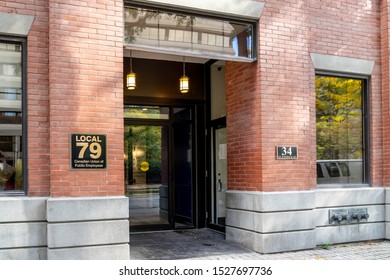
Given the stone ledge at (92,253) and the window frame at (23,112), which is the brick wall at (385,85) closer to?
the stone ledge at (92,253)

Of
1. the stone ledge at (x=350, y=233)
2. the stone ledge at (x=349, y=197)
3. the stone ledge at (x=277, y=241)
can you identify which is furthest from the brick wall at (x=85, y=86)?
the stone ledge at (x=350, y=233)

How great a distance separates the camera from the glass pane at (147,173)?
9.92 m

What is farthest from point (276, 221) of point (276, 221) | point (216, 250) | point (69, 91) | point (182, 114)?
point (69, 91)

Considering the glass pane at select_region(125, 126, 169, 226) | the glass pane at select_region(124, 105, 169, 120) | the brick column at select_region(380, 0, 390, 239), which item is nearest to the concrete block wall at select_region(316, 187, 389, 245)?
the brick column at select_region(380, 0, 390, 239)

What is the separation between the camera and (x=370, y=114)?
914cm

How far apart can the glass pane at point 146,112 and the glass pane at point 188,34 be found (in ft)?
9.56

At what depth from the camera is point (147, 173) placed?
10.1 metres

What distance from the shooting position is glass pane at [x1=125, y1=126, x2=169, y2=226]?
9.92m

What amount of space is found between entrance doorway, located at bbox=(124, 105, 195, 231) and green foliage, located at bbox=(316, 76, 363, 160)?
327 centimetres

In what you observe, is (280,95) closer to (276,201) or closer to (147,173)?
(276,201)

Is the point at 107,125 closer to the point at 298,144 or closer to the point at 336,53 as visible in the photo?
the point at 298,144

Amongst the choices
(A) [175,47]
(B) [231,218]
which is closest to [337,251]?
(B) [231,218]

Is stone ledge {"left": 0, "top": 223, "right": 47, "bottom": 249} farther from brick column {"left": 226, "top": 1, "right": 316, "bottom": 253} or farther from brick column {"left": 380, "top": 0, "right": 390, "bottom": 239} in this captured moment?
brick column {"left": 380, "top": 0, "right": 390, "bottom": 239}

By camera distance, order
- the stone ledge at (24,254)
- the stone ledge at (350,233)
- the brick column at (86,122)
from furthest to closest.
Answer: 1. the stone ledge at (350,233)
2. the brick column at (86,122)
3. the stone ledge at (24,254)
